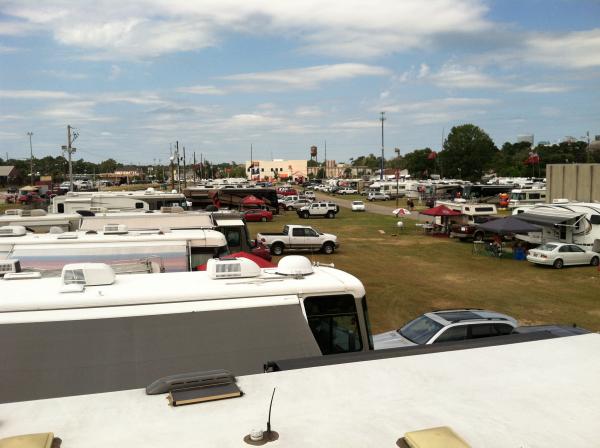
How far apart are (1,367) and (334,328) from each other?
3998 millimetres

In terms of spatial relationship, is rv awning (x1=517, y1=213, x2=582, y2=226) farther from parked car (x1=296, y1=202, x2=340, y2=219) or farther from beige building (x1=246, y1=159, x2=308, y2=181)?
beige building (x1=246, y1=159, x2=308, y2=181)

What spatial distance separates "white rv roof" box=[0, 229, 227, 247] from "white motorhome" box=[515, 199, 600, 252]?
18.4 m

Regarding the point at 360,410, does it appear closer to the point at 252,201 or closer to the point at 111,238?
the point at 111,238

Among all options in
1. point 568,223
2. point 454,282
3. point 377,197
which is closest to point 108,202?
point 454,282

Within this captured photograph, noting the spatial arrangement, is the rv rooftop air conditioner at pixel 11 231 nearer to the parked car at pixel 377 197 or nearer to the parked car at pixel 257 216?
the parked car at pixel 257 216

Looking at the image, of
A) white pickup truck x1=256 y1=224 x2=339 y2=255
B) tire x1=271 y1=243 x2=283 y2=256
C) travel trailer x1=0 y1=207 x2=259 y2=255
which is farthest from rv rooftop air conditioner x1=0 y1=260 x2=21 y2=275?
tire x1=271 y1=243 x2=283 y2=256

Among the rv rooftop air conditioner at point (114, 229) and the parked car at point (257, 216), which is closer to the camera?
the rv rooftop air conditioner at point (114, 229)

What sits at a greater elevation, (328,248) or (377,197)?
(377,197)

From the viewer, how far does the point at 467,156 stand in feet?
314

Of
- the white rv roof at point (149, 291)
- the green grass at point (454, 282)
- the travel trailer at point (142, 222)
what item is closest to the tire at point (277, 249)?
the green grass at point (454, 282)

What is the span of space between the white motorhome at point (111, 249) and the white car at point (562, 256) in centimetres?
1594

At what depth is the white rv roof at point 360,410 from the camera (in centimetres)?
338

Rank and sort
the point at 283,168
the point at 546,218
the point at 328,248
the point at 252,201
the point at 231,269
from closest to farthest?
the point at 231,269, the point at 546,218, the point at 328,248, the point at 252,201, the point at 283,168

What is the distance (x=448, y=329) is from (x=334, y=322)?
4225 mm
